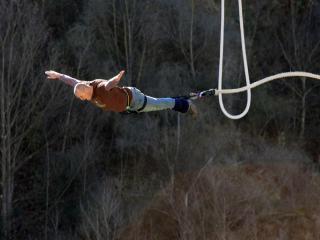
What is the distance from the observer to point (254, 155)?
59.8ft

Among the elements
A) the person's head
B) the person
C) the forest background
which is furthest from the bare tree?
the person's head

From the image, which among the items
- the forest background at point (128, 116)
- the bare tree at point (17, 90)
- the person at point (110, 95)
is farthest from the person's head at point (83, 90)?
the bare tree at point (17, 90)

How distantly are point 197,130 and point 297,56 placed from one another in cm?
530

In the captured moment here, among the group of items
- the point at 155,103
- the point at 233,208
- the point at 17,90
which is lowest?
the point at 233,208

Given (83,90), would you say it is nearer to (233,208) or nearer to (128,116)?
(233,208)

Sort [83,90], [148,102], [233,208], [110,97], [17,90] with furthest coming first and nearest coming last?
[17,90], [233,208], [148,102], [110,97], [83,90]

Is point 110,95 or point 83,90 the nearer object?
point 83,90

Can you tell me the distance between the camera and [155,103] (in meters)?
5.60

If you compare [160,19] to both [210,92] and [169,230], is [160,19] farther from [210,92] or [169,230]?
[210,92]

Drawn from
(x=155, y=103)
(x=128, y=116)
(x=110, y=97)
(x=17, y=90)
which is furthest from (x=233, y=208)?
(x=110, y=97)

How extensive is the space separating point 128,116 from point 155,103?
511 inches

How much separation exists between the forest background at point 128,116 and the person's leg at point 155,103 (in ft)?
32.2

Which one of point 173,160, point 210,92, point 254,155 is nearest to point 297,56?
point 254,155

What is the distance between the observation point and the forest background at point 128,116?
1656 centimetres
